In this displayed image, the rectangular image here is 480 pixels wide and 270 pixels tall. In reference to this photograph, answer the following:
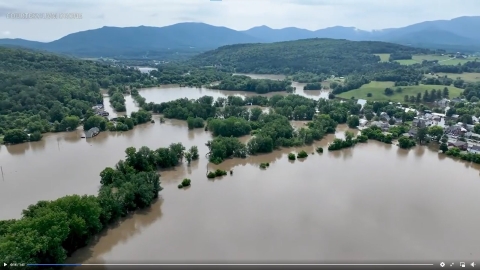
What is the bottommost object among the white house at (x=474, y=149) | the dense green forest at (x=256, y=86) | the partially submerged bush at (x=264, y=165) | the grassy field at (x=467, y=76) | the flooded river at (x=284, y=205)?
the flooded river at (x=284, y=205)

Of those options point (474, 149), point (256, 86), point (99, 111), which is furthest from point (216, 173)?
point (256, 86)

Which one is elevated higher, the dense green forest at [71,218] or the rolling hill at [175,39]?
the rolling hill at [175,39]

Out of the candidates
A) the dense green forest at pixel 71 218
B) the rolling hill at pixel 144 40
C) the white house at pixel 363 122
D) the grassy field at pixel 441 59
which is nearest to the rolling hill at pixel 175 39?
the rolling hill at pixel 144 40

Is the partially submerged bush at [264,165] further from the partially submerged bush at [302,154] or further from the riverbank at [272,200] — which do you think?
the partially submerged bush at [302,154]

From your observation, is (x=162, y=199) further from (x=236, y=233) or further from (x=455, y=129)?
(x=455, y=129)

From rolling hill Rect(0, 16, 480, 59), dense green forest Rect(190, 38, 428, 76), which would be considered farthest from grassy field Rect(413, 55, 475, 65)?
rolling hill Rect(0, 16, 480, 59)

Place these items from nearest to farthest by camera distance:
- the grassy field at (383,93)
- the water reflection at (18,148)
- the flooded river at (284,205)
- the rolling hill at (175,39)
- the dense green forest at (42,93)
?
the flooded river at (284,205) < the water reflection at (18,148) < the dense green forest at (42,93) < the grassy field at (383,93) < the rolling hill at (175,39)

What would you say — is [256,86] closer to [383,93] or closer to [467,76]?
[383,93]
